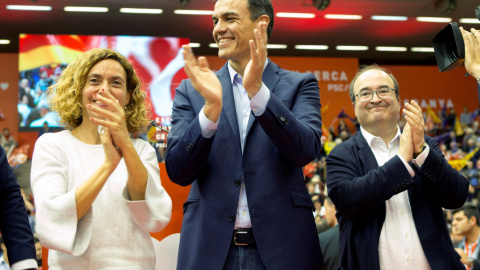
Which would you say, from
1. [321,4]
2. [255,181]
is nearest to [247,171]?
[255,181]

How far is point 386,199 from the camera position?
7.23ft

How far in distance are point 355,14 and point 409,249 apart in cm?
1115

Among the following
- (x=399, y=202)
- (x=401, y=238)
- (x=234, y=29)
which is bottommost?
(x=401, y=238)

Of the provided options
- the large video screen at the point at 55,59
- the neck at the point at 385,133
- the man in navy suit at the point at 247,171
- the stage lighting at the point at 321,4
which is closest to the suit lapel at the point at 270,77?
the man in navy suit at the point at 247,171

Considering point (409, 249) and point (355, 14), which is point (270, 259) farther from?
point (355, 14)

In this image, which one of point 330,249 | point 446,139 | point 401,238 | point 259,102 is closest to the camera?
point 259,102

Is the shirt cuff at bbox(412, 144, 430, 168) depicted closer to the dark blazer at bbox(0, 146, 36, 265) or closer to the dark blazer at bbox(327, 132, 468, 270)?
the dark blazer at bbox(327, 132, 468, 270)

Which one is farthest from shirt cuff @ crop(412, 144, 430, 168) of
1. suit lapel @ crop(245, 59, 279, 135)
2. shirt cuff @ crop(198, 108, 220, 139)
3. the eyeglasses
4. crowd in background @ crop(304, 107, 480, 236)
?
crowd in background @ crop(304, 107, 480, 236)

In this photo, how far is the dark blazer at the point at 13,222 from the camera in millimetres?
1865

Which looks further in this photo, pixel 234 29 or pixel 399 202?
pixel 399 202

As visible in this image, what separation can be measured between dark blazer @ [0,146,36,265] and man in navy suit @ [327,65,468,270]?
3.95 ft

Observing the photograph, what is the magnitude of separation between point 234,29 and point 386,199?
900 millimetres

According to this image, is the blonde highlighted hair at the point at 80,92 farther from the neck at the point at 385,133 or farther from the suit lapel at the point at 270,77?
the neck at the point at 385,133

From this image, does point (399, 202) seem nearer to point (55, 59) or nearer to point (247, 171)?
point (247, 171)
